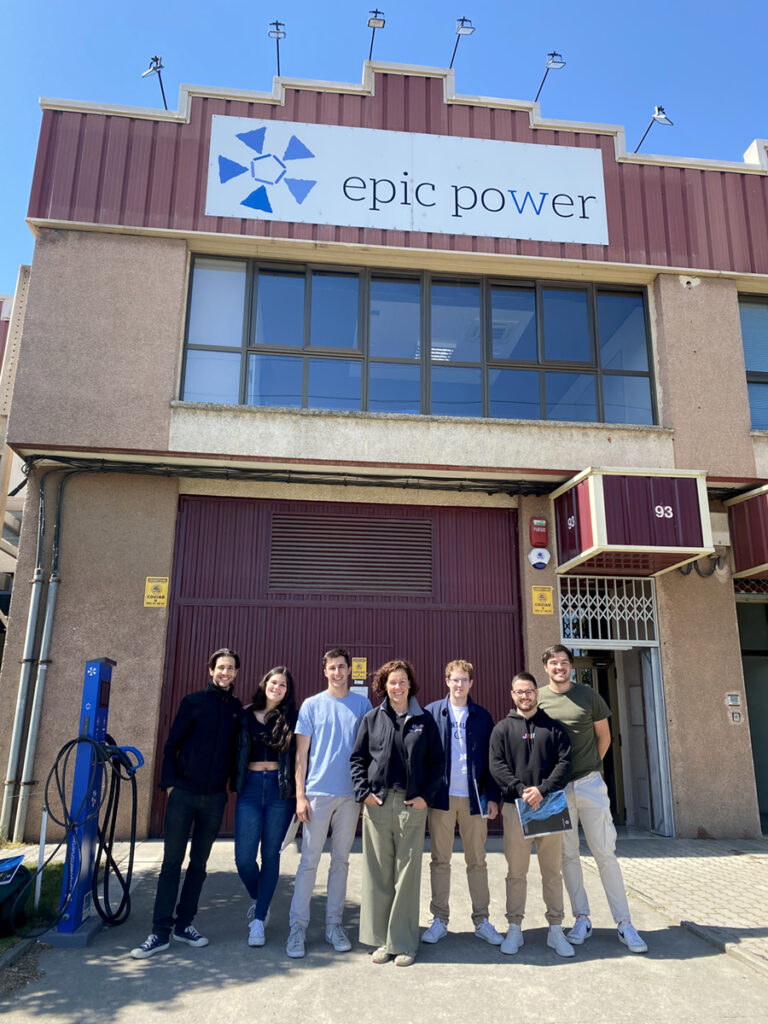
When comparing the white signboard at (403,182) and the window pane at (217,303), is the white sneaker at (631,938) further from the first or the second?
the white signboard at (403,182)

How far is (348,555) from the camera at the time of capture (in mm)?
8781

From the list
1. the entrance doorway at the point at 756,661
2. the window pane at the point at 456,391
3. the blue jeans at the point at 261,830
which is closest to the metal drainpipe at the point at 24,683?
the blue jeans at the point at 261,830

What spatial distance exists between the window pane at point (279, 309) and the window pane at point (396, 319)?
3.00 ft

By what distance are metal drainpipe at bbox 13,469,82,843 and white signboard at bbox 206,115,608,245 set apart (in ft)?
13.4

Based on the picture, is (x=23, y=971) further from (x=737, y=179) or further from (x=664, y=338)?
(x=737, y=179)

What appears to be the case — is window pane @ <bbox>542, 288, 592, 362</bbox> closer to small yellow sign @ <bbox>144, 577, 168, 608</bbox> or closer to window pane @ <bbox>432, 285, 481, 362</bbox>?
window pane @ <bbox>432, 285, 481, 362</bbox>

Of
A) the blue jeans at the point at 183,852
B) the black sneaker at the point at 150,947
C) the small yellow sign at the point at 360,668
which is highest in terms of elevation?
the small yellow sign at the point at 360,668

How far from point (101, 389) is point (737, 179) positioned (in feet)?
28.0

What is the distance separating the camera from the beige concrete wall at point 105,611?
25.4 ft

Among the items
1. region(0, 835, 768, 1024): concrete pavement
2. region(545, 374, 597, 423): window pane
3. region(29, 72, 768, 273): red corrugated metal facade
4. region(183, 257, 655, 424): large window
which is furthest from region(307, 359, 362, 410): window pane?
region(0, 835, 768, 1024): concrete pavement

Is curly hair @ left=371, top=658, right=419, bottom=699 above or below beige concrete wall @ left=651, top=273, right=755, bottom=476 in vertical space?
below

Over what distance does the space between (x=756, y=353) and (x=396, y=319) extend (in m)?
4.78

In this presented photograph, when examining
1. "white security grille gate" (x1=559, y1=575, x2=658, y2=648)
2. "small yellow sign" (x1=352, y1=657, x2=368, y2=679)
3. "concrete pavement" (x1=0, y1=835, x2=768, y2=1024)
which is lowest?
"concrete pavement" (x1=0, y1=835, x2=768, y2=1024)

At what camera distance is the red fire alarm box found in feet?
29.1
